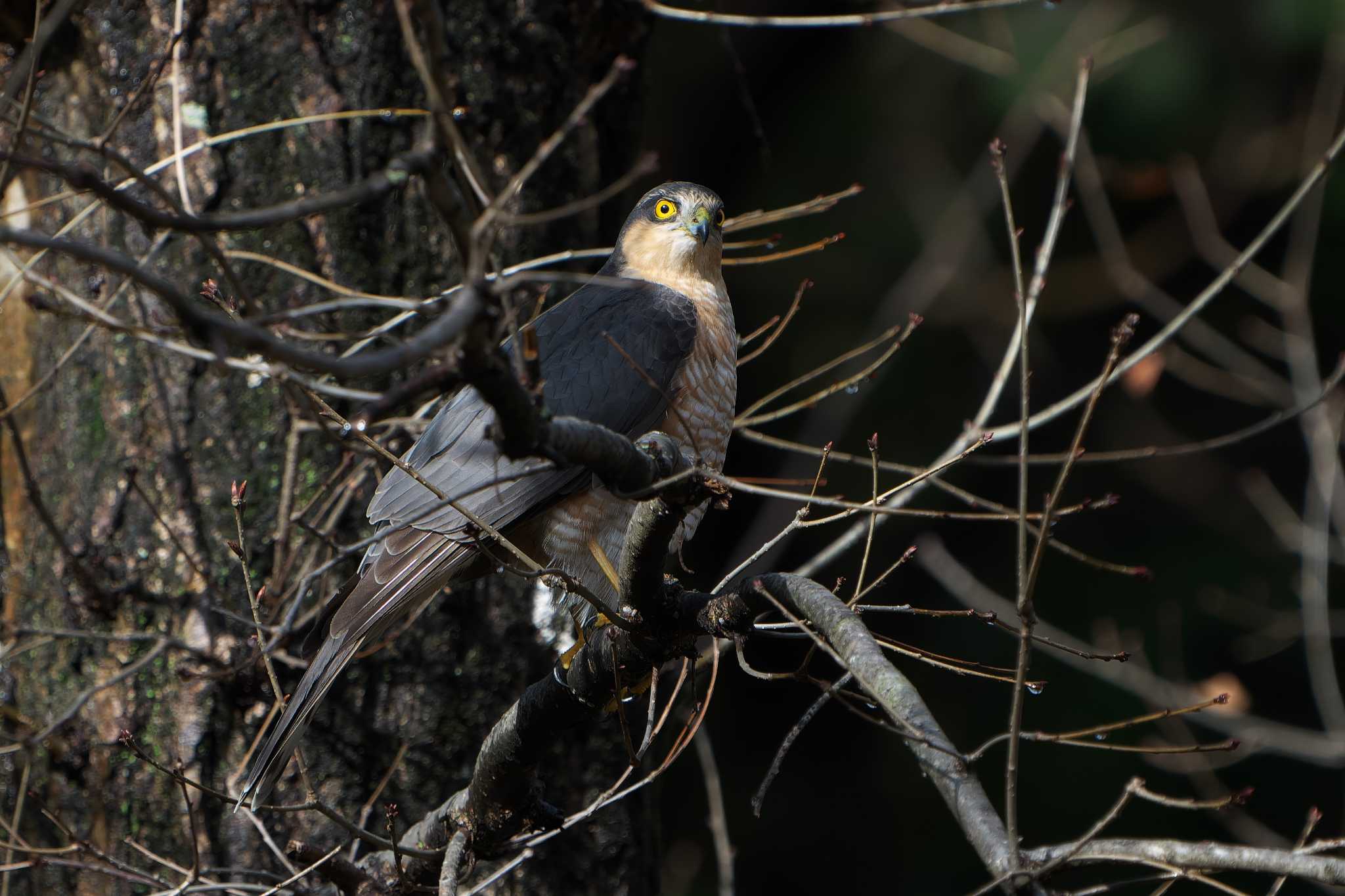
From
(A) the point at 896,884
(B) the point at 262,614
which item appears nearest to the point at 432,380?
(B) the point at 262,614

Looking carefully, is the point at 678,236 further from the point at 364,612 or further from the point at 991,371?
the point at 991,371

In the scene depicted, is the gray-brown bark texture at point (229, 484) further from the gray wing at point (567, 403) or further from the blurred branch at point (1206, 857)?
the blurred branch at point (1206, 857)

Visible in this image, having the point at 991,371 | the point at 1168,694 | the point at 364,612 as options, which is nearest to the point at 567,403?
the point at 364,612

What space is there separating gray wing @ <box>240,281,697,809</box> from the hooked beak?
0.80 feet

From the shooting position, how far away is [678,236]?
362cm

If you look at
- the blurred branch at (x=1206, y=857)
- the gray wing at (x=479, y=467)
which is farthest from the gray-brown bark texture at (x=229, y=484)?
the blurred branch at (x=1206, y=857)

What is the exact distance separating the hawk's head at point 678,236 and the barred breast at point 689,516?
37 centimetres

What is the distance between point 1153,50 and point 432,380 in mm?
6175

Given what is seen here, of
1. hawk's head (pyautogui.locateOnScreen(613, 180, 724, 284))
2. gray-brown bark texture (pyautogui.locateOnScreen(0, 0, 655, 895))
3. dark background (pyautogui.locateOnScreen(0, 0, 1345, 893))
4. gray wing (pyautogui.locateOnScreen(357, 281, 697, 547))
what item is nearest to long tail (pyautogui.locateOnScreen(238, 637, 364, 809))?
gray wing (pyautogui.locateOnScreen(357, 281, 697, 547))

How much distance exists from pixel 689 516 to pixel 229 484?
128cm

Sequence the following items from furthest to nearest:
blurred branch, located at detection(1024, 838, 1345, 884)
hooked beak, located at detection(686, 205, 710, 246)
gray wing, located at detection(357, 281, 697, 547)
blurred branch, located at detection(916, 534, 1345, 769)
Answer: blurred branch, located at detection(916, 534, 1345, 769), hooked beak, located at detection(686, 205, 710, 246), gray wing, located at detection(357, 281, 697, 547), blurred branch, located at detection(1024, 838, 1345, 884)

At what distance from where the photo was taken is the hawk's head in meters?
3.58

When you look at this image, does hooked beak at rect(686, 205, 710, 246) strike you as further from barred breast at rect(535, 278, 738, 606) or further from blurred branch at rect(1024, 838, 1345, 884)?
blurred branch at rect(1024, 838, 1345, 884)

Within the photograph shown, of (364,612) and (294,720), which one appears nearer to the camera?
(294,720)
